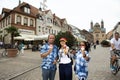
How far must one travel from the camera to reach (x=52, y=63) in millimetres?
5074

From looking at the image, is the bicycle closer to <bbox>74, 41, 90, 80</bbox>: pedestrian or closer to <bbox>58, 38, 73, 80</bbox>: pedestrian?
<bbox>74, 41, 90, 80</bbox>: pedestrian

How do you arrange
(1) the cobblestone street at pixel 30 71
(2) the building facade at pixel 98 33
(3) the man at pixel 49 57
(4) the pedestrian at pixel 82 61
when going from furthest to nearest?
1. (2) the building facade at pixel 98 33
2. (1) the cobblestone street at pixel 30 71
3. (4) the pedestrian at pixel 82 61
4. (3) the man at pixel 49 57

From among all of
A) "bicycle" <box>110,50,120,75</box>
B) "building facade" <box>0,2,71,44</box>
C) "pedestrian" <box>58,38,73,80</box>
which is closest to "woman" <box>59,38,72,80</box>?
"pedestrian" <box>58,38,73,80</box>

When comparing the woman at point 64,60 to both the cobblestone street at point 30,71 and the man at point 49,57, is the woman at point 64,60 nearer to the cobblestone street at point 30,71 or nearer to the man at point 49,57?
the man at point 49,57

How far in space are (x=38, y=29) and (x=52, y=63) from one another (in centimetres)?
4417

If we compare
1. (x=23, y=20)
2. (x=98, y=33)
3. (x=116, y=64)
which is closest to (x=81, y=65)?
(x=116, y=64)

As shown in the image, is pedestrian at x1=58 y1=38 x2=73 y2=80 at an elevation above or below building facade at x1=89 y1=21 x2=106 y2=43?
below

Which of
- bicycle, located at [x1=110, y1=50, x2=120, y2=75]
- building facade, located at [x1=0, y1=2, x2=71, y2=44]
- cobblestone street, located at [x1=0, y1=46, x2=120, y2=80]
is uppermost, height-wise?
building facade, located at [x1=0, y1=2, x2=71, y2=44]

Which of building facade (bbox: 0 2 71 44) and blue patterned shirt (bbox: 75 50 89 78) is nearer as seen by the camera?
blue patterned shirt (bbox: 75 50 89 78)

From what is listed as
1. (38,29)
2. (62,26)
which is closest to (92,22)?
(62,26)

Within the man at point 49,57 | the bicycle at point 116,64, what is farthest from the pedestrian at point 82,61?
the bicycle at point 116,64

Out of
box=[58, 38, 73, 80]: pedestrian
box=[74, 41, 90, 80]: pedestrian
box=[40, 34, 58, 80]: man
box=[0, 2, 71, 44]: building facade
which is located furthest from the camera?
box=[0, 2, 71, 44]: building facade

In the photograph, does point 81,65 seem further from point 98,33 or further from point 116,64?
point 98,33

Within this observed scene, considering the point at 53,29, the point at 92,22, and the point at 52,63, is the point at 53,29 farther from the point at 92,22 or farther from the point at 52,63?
the point at 92,22
